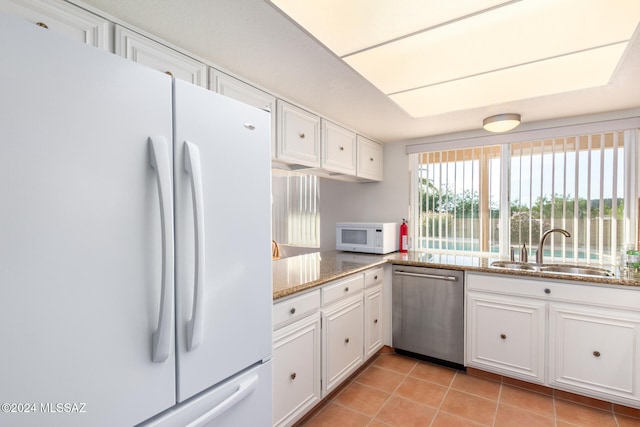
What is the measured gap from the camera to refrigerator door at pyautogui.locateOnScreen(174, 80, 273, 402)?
0.95 metres

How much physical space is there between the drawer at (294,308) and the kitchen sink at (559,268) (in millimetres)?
1621

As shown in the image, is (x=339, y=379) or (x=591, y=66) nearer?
(x=591, y=66)

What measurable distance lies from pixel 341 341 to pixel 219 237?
155cm

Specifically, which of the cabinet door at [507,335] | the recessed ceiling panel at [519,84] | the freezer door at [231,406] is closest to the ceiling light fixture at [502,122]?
the recessed ceiling panel at [519,84]

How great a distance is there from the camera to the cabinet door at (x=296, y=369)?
1.69 metres

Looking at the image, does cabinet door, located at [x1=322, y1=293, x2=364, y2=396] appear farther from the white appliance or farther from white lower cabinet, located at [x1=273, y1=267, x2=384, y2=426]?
the white appliance

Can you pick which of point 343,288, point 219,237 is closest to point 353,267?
point 343,288

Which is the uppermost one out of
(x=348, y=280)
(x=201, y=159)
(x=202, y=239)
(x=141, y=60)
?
(x=141, y=60)

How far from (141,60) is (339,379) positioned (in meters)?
2.27

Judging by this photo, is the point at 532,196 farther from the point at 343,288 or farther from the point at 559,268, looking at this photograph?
the point at 343,288

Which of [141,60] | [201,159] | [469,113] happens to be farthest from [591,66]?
[141,60]

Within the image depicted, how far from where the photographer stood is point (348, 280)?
2350 millimetres

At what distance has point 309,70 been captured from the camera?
1.82 meters

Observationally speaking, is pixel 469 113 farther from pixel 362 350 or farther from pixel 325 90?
pixel 362 350
